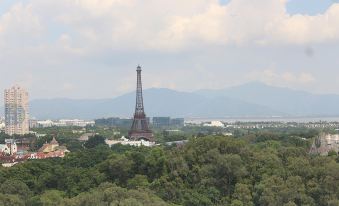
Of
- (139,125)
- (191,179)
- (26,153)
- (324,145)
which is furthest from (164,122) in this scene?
(191,179)

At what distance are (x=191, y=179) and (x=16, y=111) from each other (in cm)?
6946

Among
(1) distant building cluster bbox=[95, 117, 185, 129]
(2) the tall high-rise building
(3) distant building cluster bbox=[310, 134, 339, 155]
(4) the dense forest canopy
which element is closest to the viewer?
(4) the dense forest canopy

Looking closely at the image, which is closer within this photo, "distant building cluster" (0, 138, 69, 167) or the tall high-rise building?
"distant building cluster" (0, 138, 69, 167)

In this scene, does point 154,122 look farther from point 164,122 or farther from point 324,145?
point 324,145

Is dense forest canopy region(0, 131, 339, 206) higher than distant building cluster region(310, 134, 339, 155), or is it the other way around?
distant building cluster region(310, 134, 339, 155)

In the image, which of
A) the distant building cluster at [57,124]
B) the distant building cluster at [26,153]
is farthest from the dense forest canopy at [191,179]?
the distant building cluster at [57,124]

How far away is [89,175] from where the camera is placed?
24.2m

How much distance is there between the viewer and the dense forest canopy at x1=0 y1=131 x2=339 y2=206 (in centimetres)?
1916

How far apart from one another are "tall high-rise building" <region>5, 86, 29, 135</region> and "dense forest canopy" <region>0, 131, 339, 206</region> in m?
59.8

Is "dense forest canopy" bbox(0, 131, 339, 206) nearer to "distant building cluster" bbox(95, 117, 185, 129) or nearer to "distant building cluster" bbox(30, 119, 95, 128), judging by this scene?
"distant building cluster" bbox(95, 117, 185, 129)

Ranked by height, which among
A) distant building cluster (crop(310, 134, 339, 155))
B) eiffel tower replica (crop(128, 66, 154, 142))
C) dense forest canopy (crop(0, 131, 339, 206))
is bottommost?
dense forest canopy (crop(0, 131, 339, 206))

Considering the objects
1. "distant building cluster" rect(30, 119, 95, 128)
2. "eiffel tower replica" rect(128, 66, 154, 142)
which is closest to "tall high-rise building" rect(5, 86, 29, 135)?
"distant building cluster" rect(30, 119, 95, 128)

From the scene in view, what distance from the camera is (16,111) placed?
290ft

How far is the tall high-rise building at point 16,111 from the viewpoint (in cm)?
8594
